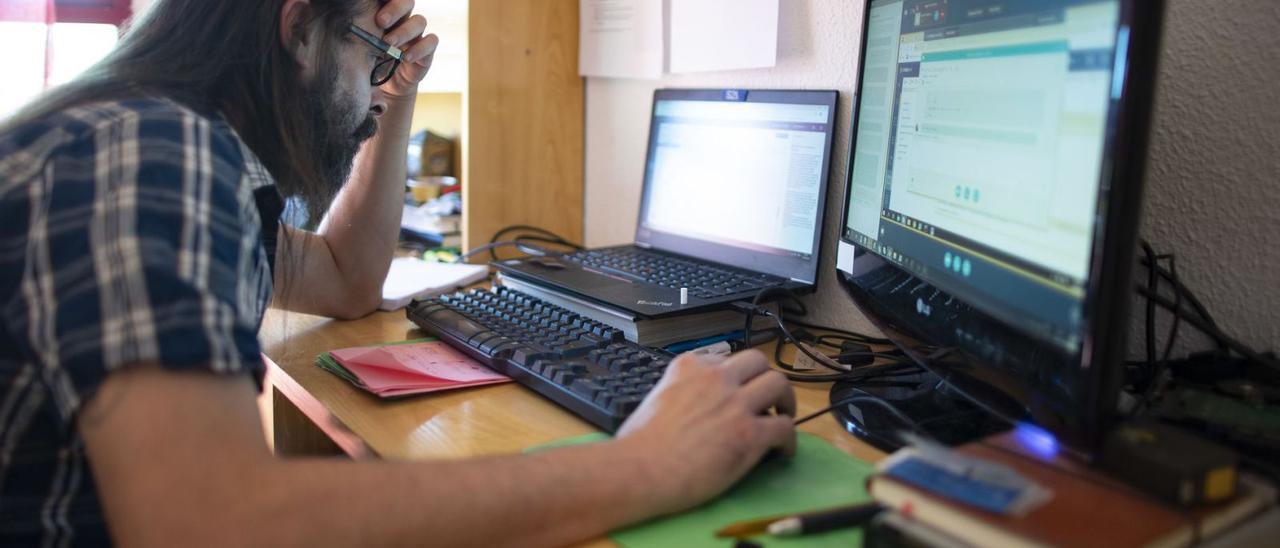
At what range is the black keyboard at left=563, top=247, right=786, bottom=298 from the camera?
3.80ft

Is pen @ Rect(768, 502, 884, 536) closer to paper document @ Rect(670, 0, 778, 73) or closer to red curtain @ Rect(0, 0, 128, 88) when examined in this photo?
paper document @ Rect(670, 0, 778, 73)

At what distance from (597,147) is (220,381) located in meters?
1.13

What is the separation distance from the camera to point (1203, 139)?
845mm

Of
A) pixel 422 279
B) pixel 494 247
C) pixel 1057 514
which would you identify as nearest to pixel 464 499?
pixel 1057 514

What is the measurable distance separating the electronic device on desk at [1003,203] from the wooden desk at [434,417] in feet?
0.14

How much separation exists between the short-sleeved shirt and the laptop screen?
26.7 inches

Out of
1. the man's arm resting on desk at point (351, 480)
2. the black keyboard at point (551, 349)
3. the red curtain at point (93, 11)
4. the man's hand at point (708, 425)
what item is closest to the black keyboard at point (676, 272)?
the black keyboard at point (551, 349)

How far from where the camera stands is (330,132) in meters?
1.02

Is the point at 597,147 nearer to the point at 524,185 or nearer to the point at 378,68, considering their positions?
the point at 524,185

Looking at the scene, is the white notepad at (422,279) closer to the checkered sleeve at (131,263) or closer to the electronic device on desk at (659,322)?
the electronic device on desk at (659,322)

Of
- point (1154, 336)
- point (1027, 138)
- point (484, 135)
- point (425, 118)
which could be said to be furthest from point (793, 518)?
point (425, 118)

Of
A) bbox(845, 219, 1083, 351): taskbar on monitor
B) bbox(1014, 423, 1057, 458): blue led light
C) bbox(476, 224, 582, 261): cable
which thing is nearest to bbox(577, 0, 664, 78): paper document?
bbox(476, 224, 582, 261): cable

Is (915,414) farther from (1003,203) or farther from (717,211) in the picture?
(717,211)

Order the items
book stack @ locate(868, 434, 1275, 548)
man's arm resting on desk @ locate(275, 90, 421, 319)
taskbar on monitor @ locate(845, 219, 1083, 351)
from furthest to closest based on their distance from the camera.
Answer: man's arm resting on desk @ locate(275, 90, 421, 319), taskbar on monitor @ locate(845, 219, 1083, 351), book stack @ locate(868, 434, 1275, 548)
